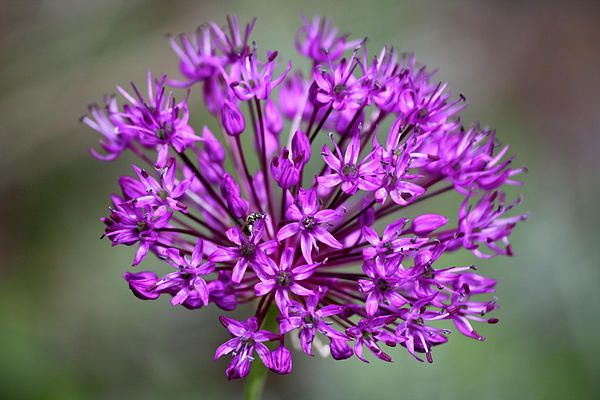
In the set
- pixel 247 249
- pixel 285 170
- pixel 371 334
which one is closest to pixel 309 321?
pixel 371 334

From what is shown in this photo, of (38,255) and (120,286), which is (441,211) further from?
(38,255)

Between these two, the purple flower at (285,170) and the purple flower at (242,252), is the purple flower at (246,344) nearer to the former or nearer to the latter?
the purple flower at (242,252)

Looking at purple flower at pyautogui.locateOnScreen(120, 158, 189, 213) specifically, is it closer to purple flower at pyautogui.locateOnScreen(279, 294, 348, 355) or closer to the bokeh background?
purple flower at pyautogui.locateOnScreen(279, 294, 348, 355)

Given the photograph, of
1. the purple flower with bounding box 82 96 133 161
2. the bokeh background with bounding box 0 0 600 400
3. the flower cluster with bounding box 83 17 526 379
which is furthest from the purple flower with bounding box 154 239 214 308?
the bokeh background with bounding box 0 0 600 400

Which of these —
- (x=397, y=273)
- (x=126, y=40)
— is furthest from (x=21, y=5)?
(x=397, y=273)

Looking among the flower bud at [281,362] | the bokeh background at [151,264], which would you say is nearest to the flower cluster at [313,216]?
the flower bud at [281,362]
